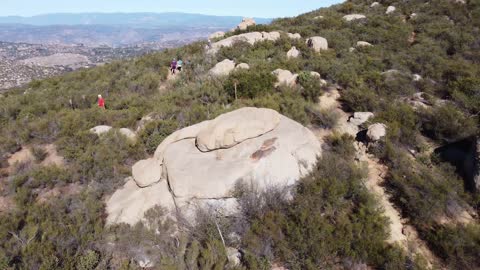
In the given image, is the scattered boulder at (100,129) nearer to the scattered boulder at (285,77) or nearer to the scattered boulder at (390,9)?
the scattered boulder at (285,77)

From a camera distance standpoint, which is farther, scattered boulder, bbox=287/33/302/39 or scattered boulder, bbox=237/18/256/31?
scattered boulder, bbox=237/18/256/31

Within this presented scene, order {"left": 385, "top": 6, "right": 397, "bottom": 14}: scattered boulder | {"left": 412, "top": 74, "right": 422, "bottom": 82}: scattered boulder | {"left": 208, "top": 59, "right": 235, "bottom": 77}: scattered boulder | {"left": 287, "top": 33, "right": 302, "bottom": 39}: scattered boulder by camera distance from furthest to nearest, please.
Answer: {"left": 385, "top": 6, "right": 397, "bottom": 14}: scattered boulder
{"left": 287, "top": 33, "right": 302, "bottom": 39}: scattered boulder
{"left": 208, "top": 59, "right": 235, "bottom": 77}: scattered boulder
{"left": 412, "top": 74, "right": 422, "bottom": 82}: scattered boulder

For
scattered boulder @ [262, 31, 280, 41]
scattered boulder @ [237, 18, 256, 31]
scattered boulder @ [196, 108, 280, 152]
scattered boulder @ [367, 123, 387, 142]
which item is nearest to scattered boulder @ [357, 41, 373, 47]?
scattered boulder @ [262, 31, 280, 41]

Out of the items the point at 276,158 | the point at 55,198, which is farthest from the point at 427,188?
the point at 55,198

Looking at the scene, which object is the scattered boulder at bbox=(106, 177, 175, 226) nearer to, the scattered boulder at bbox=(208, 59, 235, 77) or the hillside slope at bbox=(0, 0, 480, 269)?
the hillside slope at bbox=(0, 0, 480, 269)

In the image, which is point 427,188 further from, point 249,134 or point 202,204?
point 202,204

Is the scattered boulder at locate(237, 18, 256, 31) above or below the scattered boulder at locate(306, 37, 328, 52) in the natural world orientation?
above

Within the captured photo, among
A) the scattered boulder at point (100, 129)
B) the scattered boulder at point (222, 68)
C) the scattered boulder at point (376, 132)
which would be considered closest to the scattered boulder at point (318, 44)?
the scattered boulder at point (222, 68)
